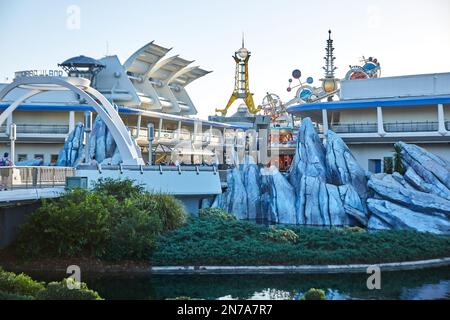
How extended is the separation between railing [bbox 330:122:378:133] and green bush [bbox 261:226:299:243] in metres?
22.2

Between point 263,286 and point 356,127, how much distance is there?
97.3ft

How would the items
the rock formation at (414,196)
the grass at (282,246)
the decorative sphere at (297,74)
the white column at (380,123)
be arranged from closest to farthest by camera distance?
the grass at (282,246), the rock formation at (414,196), the white column at (380,123), the decorative sphere at (297,74)

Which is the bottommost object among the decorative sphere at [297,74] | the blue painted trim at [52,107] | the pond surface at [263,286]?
the pond surface at [263,286]

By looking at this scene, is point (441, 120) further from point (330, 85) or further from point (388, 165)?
point (330, 85)

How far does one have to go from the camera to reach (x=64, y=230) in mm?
29047

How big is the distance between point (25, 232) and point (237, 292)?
8.96 metres

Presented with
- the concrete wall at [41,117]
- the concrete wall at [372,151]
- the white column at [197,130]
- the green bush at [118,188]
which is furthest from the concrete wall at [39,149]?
the green bush at [118,188]

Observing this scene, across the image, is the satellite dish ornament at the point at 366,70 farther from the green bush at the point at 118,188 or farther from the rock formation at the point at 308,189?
the green bush at the point at 118,188

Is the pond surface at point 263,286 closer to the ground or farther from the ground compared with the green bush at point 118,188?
closer to the ground

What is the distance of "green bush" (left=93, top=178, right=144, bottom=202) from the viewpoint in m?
33.9

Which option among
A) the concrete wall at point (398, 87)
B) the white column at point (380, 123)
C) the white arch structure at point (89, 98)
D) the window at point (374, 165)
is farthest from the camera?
the window at point (374, 165)

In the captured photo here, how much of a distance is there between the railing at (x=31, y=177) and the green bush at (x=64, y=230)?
1.15 metres

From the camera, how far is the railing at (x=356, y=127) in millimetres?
54103

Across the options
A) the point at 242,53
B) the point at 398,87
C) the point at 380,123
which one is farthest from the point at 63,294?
the point at 242,53
